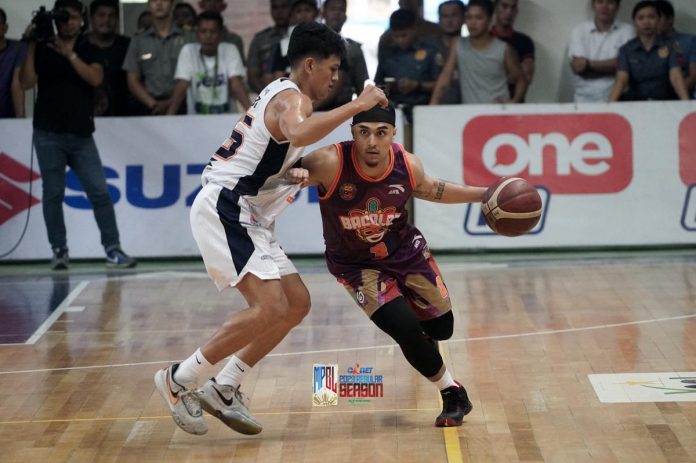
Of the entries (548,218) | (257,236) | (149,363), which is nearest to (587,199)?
(548,218)

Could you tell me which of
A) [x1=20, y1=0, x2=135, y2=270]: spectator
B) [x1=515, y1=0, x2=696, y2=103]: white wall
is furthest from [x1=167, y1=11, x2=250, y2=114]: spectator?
[x1=515, y1=0, x2=696, y2=103]: white wall

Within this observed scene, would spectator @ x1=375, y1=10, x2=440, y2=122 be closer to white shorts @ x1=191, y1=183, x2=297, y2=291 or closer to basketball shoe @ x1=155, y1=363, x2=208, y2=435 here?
white shorts @ x1=191, y1=183, x2=297, y2=291

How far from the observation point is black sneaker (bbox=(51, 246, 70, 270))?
40.4 ft

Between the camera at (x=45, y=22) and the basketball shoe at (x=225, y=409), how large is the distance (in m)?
6.24

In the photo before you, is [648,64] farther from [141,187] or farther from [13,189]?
[13,189]

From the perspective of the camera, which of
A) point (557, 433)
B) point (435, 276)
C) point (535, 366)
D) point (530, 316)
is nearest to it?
point (557, 433)

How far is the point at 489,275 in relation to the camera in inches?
451

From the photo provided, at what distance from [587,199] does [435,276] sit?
6274 millimetres

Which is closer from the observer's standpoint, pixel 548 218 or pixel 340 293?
pixel 340 293

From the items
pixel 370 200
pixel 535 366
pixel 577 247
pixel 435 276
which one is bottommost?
pixel 577 247

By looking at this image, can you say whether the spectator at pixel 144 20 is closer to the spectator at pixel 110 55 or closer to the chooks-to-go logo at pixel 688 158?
the spectator at pixel 110 55

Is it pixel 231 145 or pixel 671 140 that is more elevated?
pixel 231 145

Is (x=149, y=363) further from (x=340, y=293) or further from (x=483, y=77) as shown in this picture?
(x=483, y=77)

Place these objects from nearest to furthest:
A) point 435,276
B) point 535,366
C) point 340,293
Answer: point 435,276, point 535,366, point 340,293
